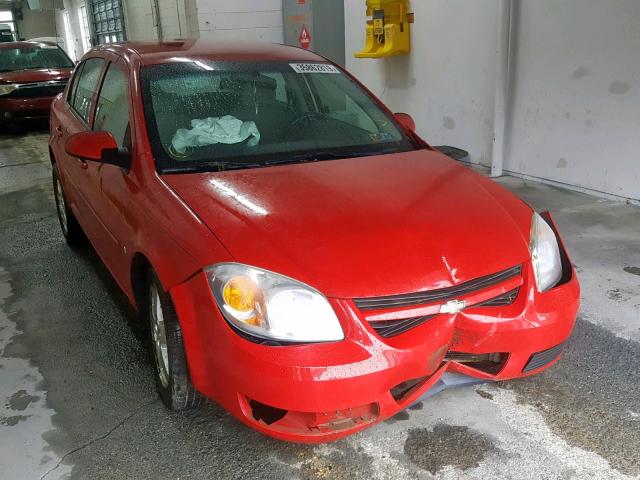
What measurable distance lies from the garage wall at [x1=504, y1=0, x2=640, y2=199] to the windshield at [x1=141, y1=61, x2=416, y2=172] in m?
2.63

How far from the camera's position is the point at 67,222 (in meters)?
4.52

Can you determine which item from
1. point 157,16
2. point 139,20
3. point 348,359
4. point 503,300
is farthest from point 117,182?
point 139,20

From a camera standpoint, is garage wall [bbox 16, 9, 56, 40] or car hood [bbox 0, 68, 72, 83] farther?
garage wall [bbox 16, 9, 56, 40]

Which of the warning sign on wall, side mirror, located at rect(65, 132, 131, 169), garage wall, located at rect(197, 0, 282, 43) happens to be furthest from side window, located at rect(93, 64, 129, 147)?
garage wall, located at rect(197, 0, 282, 43)

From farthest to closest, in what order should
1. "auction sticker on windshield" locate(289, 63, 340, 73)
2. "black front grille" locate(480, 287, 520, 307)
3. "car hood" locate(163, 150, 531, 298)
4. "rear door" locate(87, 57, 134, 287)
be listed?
"auction sticker on windshield" locate(289, 63, 340, 73)
"rear door" locate(87, 57, 134, 287)
"black front grille" locate(480, 287, 520, 307)
"car hood" locate(163, 150, 531, 298)

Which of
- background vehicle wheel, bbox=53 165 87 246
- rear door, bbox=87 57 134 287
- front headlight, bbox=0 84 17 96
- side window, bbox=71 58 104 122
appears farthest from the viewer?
front headlight, bbox=0 84 17 96

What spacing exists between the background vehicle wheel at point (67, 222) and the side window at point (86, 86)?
64 cm

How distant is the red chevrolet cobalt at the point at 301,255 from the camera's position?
1.92 metres

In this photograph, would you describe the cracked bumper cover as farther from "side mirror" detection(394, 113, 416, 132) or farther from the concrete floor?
"side mirror" detection(394, 113, 416, 132)

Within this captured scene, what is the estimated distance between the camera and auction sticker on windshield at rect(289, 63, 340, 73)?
3.27 m

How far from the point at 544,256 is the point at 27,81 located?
965cm

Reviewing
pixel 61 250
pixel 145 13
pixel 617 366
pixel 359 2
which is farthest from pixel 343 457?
pixel 145 13

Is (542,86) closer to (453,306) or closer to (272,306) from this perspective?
(453,306)

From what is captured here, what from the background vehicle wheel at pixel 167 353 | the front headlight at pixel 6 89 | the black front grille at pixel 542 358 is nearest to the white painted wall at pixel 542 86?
the black front grille at pixel 542 358
